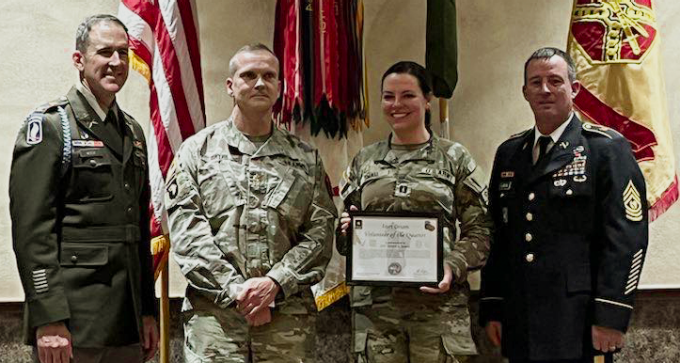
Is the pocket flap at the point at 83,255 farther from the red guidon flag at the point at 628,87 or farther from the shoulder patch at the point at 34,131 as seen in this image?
the red guidon flag at the point at 628,87

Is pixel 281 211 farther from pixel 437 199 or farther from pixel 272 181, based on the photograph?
pixel 437 199

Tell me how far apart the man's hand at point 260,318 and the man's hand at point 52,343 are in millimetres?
539

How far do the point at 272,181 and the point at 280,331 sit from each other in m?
0.49

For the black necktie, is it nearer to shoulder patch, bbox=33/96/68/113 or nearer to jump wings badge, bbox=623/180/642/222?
jump wings badge, bbox=623/180/642/222

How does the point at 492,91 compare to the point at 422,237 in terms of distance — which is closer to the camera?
the point at 422,237

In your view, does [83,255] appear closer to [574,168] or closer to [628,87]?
[574,168]

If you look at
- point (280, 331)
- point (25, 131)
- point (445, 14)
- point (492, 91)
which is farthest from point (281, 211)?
point (492, 91)

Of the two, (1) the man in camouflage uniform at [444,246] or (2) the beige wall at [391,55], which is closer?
(1) the man in camouflage uniform at [444,246]

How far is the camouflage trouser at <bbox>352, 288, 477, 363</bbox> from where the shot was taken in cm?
270

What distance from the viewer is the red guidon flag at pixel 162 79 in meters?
3.31

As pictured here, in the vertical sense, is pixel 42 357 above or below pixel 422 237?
below

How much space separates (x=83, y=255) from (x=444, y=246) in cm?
121

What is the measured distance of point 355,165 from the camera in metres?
2.97

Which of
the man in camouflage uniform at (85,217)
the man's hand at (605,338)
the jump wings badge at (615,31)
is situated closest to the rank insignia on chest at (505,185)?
the man's hand at (605,338)
